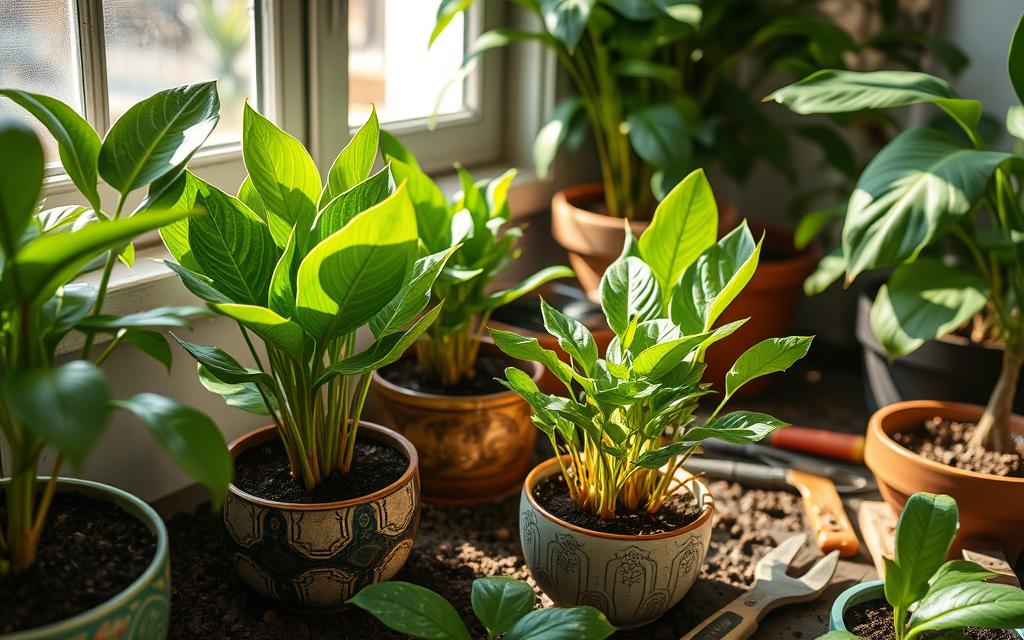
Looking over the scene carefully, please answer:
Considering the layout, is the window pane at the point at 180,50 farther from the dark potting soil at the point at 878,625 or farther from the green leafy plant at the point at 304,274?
the dark potting soil at the point at 878,625

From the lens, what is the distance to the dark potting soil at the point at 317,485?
0.97 meters

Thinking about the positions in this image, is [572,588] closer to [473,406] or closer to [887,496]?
[473,406]

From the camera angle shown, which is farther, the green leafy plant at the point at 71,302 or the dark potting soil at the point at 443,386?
the dark potting soil at the point at 443,386

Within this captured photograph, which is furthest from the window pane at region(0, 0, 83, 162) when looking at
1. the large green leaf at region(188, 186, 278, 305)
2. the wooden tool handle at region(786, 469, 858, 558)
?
the wooden tool handle at region(786, 469, 858, 558)

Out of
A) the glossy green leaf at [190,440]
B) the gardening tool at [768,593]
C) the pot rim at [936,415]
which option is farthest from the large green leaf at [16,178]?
the pot rim at [936,415]

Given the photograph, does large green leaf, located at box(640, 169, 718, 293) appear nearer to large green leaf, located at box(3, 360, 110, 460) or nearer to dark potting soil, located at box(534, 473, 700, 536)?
dark potting soil, located at box(534, 473, 700, 536)

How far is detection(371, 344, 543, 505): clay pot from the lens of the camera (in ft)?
3.88

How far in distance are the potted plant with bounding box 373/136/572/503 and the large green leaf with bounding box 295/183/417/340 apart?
0.27 meters

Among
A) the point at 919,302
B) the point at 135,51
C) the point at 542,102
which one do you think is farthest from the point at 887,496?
the point at 135,51

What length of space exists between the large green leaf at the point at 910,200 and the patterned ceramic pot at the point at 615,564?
34 cm

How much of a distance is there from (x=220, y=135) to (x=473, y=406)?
1.62ft

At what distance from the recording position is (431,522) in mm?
1211

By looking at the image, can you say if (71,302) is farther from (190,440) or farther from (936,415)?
(936,415)

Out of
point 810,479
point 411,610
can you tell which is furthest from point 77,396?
point 810,479
